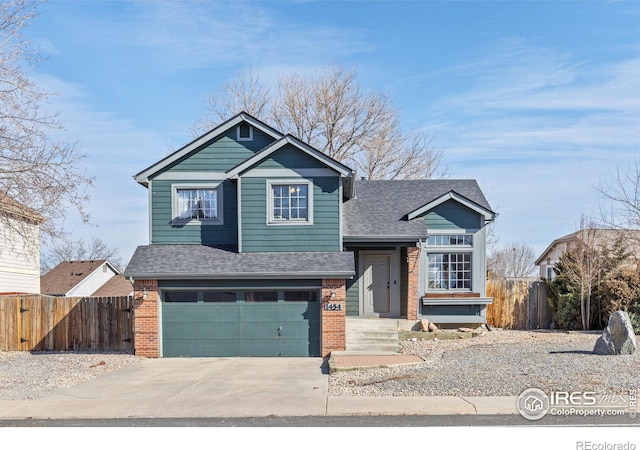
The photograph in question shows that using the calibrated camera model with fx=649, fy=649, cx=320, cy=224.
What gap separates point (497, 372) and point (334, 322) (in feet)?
18.3

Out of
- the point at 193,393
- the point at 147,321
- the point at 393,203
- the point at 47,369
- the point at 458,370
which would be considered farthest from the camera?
the point at 393,203

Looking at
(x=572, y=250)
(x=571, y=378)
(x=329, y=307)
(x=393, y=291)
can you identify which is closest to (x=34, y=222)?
(x=329, y=307)

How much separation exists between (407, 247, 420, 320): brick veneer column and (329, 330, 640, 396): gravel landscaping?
6.77ft

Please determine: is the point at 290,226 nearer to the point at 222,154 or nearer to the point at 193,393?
the point at 222,154

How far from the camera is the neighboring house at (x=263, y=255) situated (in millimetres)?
18219

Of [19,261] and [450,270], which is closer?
[450,270]

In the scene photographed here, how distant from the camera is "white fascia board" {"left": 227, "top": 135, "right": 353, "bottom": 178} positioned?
18859mm

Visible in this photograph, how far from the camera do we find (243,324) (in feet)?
60.2

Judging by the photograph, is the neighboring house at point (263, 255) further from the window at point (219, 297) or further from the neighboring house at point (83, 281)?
the neighboring house at point (83, 281)

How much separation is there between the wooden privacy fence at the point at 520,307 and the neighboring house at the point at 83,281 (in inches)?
944

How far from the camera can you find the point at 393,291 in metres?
21.5

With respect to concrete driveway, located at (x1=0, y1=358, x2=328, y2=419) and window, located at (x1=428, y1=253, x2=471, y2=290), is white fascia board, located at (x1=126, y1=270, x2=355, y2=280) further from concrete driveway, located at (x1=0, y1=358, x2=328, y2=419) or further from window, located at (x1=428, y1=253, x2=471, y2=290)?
window, located at (x1=428, y1=253, x2=471, y2=290)

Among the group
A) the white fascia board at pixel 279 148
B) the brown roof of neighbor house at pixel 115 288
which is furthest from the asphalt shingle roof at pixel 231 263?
the brown roof of neighbor house at pixel 115 288

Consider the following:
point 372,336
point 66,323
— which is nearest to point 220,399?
point 372,336
